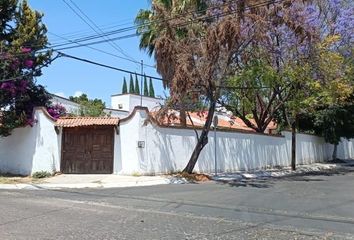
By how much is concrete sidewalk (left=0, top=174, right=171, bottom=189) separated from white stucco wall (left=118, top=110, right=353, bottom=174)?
118 cm

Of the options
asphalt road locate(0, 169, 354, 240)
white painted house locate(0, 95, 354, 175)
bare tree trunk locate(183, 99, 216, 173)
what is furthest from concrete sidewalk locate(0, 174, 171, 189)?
asphalt road locate(0, 169, 354, 240)

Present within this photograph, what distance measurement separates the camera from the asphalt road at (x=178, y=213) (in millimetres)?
9969

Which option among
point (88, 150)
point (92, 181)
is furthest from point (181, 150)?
point (92, 181)

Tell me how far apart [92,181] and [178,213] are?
9.60 m

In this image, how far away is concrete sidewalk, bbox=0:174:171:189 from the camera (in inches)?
798

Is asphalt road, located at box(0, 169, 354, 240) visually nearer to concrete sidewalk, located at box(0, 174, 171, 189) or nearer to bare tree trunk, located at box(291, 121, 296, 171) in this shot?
concrete sidewalk, located at box(0, 174, 171, 189)

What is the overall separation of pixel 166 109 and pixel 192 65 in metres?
2.48

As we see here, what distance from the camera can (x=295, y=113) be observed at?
102ft

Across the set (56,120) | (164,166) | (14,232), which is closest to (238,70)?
(164,166)

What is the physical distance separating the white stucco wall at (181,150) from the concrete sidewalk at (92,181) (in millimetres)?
1175

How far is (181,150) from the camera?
25.4 meters

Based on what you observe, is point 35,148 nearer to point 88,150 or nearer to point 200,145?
point 88,150

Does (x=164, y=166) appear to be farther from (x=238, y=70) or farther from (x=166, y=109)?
(x=238, y=70)

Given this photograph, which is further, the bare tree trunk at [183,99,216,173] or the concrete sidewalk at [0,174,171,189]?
the bare tree trunk at [183,99,216,173]
